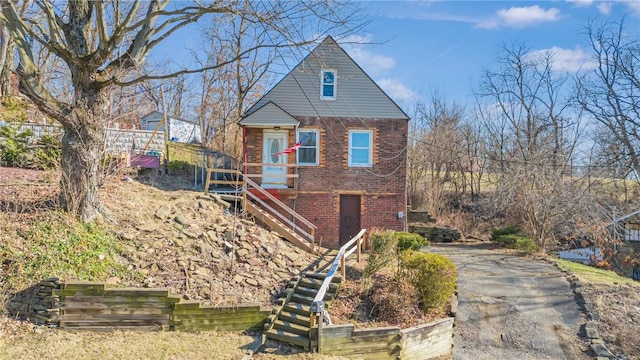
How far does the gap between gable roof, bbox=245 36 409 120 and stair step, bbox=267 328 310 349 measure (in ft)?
29.4

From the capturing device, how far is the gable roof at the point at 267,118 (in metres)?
14.0

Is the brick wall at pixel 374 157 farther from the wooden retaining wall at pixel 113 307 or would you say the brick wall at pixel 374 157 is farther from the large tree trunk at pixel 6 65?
the large tree trunk at pixel 6 65

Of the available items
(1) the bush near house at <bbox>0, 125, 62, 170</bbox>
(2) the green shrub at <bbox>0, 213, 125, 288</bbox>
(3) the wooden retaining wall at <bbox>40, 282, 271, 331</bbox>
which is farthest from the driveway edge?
(1) the bush near house at <bbox>0, 125, 62, 170</bbox>

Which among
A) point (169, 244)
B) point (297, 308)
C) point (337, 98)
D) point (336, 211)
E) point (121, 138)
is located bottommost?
point (297, 308)

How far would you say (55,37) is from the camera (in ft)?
27.8

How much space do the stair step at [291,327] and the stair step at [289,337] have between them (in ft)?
0.22

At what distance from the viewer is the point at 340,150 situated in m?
14.6

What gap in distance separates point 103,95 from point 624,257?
2112 centimetres

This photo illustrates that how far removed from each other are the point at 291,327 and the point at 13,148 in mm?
11857

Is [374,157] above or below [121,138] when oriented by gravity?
below

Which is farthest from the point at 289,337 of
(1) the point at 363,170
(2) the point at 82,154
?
(1) the point at 363,170

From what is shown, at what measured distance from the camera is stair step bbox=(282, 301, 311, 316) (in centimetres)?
858

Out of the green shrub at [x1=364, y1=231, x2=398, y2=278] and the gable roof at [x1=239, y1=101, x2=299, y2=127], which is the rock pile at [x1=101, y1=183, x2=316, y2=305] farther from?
the gable roof at [x1=239, y1=101, x2=299, y2=127]

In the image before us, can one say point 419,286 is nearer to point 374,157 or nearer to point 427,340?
point 427,340
